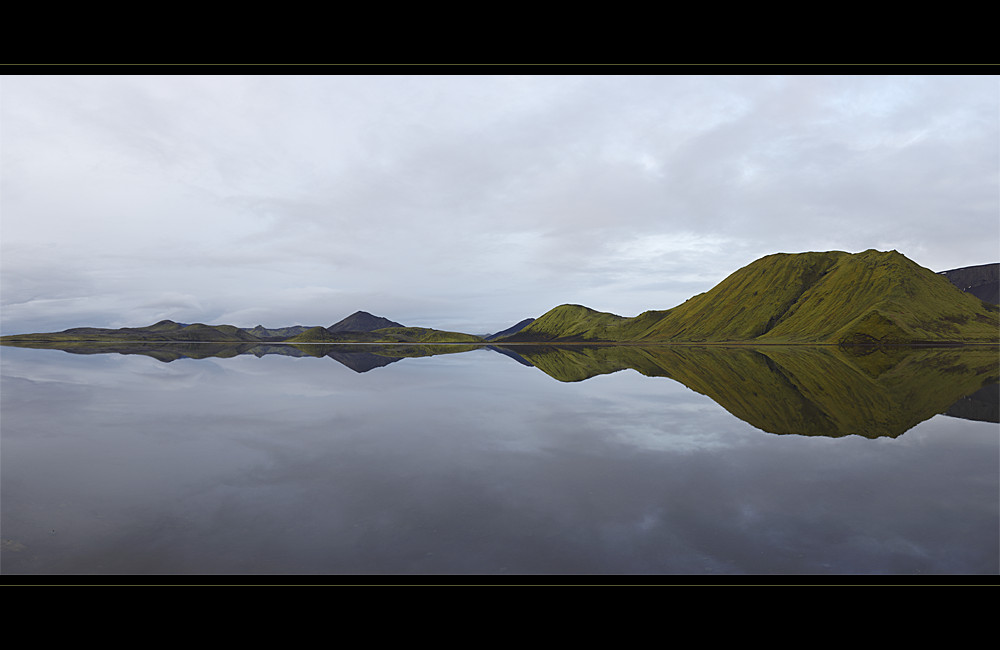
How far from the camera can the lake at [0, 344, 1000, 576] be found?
10.0m

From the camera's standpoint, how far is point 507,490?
14.6 metres

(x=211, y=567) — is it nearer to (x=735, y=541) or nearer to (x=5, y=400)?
(x=735, y=541)

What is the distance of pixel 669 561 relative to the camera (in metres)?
9.77

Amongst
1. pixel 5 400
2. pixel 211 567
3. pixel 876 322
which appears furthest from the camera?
pixel 876 322

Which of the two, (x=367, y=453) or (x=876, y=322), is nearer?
(x=367, y=453)

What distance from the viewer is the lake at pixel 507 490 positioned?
10.0 metres

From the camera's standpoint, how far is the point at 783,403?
101 ft
